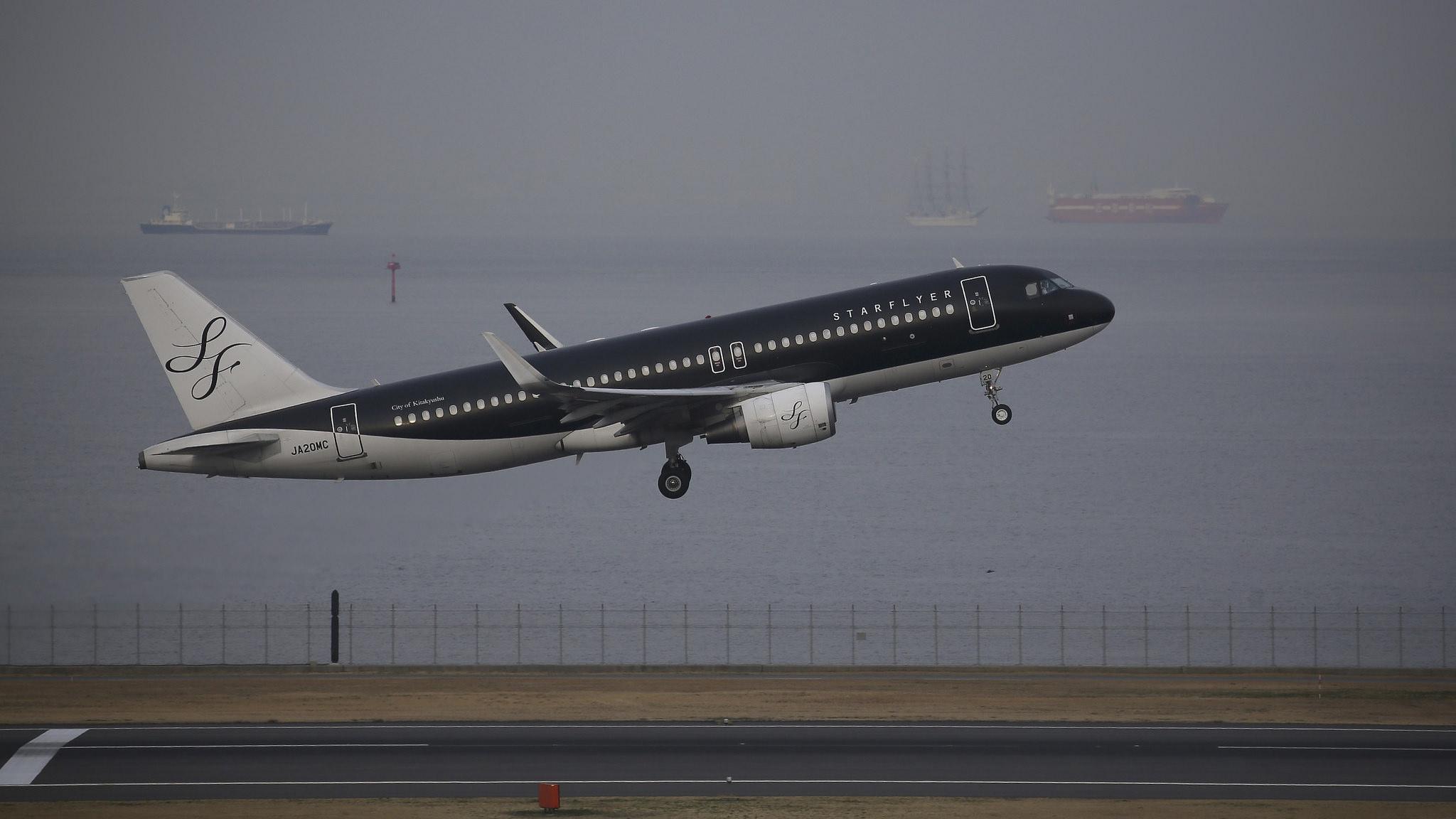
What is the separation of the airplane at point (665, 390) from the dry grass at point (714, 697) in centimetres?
795

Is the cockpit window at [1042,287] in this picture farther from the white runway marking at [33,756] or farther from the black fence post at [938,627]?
the white runway marking at [33,756]

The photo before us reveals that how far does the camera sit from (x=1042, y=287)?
202 feet

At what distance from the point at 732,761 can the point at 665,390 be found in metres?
14.0

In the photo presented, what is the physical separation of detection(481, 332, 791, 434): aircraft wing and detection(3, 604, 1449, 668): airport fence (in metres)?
28.6

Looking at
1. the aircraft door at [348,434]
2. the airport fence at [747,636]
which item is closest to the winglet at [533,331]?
the aircraft door at [348,434]

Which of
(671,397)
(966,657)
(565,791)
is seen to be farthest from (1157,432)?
(565,791)

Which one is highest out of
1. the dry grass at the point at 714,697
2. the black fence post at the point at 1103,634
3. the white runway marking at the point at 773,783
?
the dry grass at the point at 714,697

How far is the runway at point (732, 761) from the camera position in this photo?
47531 millimetres

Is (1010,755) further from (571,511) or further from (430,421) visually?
(571,511)

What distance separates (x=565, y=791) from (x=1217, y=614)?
216ft

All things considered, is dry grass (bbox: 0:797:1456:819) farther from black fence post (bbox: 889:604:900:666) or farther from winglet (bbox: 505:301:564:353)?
black fence post (bbox: 889:604:900:666)

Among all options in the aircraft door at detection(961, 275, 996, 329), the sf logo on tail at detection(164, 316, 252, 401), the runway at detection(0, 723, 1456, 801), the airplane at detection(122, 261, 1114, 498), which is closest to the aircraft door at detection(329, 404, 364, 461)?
the airplane at detection(122, 261, 1114, 498)

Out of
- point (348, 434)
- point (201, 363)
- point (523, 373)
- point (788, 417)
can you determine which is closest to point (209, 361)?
point (201, 363)

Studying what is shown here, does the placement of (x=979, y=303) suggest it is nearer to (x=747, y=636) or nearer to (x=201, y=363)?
(x=201, y=363)
